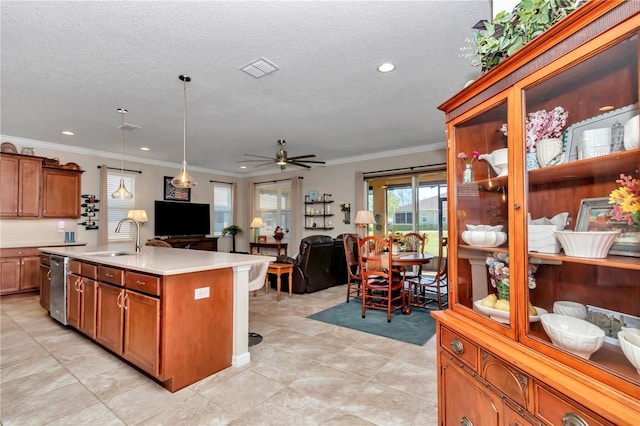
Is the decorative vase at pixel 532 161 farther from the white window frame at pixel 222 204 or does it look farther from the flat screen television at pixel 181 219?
the white window frame at pixel 222 204

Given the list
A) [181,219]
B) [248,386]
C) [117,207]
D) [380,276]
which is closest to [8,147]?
[117,207]

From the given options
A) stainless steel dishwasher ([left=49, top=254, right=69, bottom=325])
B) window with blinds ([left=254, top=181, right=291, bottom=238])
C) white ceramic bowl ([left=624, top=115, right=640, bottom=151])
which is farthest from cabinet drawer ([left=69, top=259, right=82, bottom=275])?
window with blinds ([left=254, top=181, right=291, bottom=238])

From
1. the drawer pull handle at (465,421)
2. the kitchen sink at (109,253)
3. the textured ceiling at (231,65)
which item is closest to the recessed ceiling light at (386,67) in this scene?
the textured ceiling at (231,65)

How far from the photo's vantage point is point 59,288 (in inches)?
147

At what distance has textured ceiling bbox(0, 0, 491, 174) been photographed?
2307mm

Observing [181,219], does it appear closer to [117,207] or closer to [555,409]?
[117,207]

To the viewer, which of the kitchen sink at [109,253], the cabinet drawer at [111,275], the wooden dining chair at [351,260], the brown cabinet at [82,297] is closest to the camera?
the cabinet drawer at [111,275]

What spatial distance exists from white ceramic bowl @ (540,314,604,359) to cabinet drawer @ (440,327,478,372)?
→ 0.32 meters

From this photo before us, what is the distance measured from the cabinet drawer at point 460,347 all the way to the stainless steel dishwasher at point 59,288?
4036 mm

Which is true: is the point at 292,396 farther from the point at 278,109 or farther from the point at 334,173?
the point at 334,173

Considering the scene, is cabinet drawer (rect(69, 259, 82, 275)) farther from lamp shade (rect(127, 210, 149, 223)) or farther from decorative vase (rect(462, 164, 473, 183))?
decorative vase (rect(462, 164, 473, 183))

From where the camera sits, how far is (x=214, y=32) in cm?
251

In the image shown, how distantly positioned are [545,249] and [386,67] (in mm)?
2535

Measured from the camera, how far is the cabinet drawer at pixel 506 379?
1.07 metres
